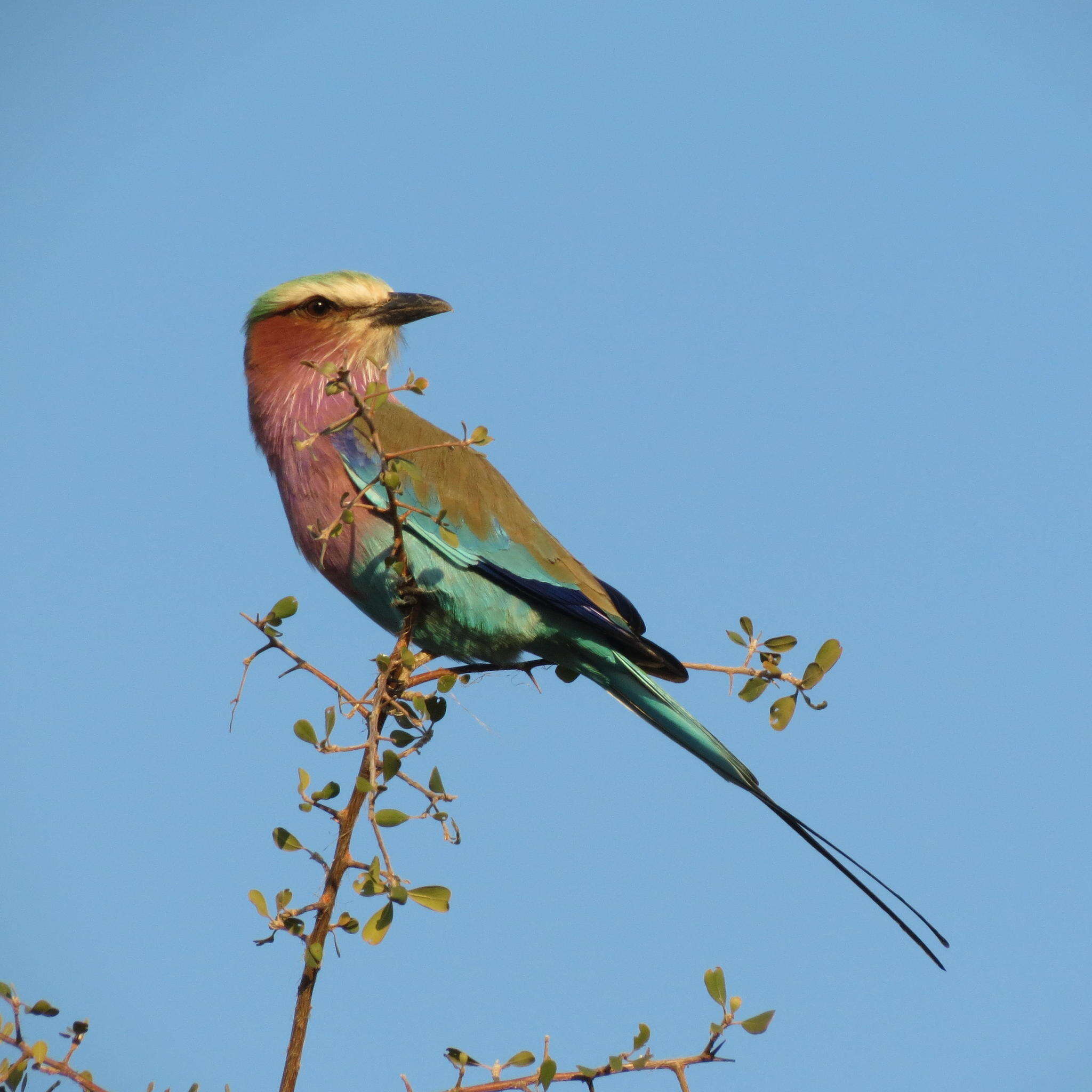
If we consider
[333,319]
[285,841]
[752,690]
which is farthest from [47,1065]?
[333,319]

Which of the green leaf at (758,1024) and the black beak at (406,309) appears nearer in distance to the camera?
the green leaf at (758,1024)

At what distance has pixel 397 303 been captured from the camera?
5.54 m

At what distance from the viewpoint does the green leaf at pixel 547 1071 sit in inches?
109

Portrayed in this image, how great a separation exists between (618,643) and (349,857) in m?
1.86

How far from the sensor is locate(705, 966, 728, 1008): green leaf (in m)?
2.88

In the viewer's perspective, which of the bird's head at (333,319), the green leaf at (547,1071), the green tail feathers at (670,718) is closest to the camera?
the green leaf at (547,1071)

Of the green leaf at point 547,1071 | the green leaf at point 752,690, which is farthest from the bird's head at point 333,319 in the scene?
the green leaf at point 547,1071

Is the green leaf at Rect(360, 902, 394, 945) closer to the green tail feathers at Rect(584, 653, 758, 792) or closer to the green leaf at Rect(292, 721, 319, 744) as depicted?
the green leaf at Rect(292, 721, 319, 744)

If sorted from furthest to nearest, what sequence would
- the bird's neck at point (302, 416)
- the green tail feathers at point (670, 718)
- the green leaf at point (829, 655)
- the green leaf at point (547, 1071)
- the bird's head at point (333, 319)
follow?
the bird's head at point (333, 319) → the bird's neck at point (302, 416) → the green tail feathers at point (670, 718) → the green leaf at point (829, 655) → the green leaf at point (547, 1071)

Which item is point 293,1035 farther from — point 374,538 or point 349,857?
point 374,538

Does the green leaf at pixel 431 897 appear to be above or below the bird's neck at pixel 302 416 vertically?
below

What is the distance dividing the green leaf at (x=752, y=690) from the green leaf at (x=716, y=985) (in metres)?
0.86

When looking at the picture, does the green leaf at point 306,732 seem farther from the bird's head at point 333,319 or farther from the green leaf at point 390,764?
the bird's head at point 333,319

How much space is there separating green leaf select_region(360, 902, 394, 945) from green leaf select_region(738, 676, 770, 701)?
1206mm
